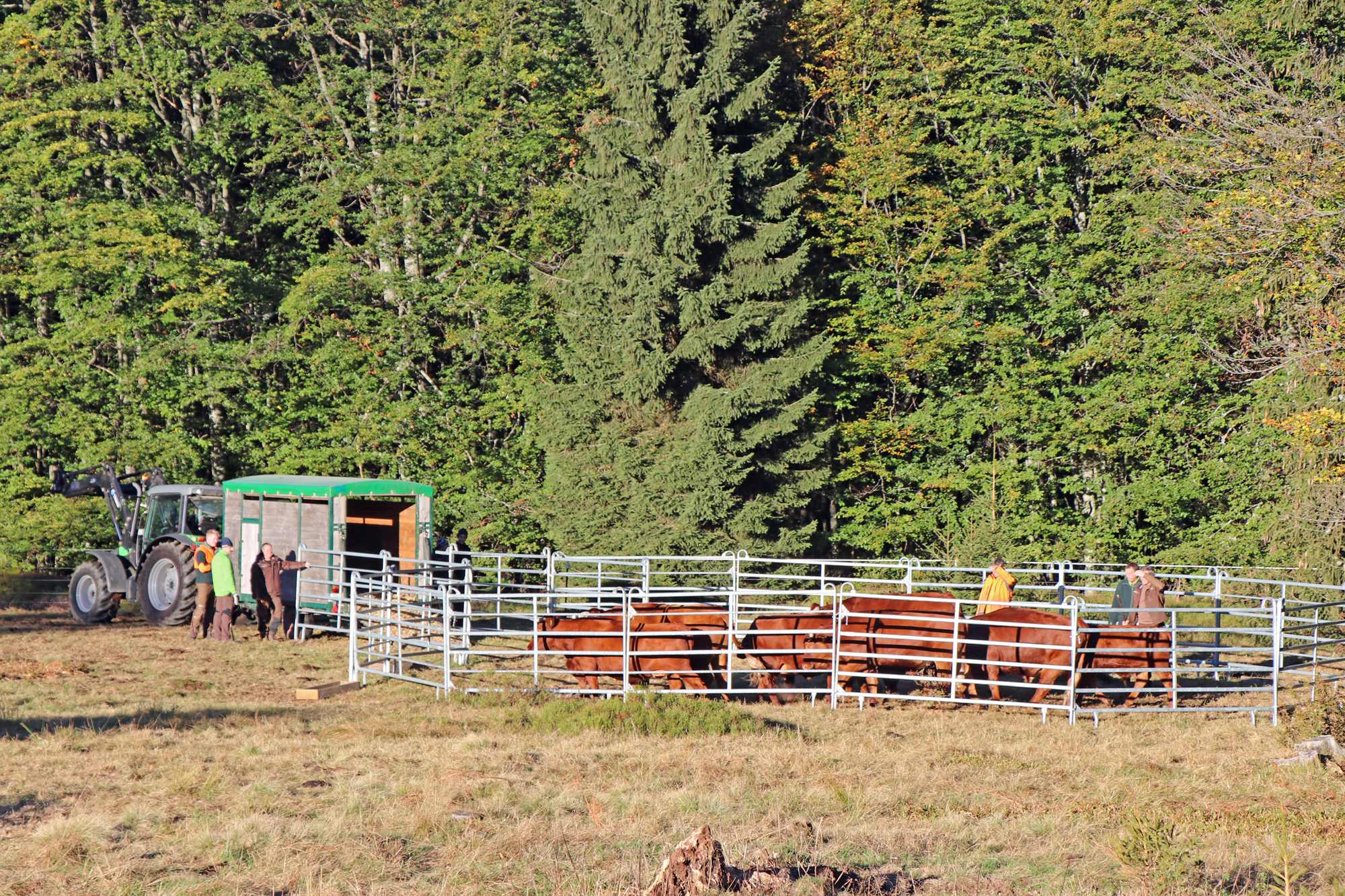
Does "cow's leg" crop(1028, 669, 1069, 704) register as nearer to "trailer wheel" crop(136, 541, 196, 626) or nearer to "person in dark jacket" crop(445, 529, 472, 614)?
"person in dark jacket" crop(445, 529, 472, 614)

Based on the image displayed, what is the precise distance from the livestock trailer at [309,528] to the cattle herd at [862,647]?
5.73 metres

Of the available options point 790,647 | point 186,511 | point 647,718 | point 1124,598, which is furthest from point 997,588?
point 186,511

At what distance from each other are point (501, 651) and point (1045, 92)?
2142 centimetres

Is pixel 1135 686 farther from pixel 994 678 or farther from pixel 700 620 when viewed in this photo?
pixel 700 620

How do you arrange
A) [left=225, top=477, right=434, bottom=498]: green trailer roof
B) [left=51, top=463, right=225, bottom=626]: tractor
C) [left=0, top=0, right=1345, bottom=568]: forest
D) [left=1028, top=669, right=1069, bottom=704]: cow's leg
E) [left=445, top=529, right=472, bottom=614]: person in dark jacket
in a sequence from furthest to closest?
[left=0, top=0, right=1345, bottom=568]: forest → [left=51, top=463, right=225, bottom=626]: tractor → [left=225, top=477, right=434, bottom=498]: green trailer roof → [left=445, top=529, right=472, bottom=614]: person in dark jacket → [left=1028, top=669, right=1069, bottom=704]: cow's leg

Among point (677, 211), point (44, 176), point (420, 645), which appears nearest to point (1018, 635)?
point (420, 645)

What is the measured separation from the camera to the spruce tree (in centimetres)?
2642

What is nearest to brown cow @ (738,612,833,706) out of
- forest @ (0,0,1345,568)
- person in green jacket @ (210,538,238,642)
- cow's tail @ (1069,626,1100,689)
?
cow's tail @ (1069,626,1100,689)

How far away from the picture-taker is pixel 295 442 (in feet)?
105

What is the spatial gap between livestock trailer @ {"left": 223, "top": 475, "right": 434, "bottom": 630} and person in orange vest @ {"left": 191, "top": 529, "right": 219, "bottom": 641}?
0.63 meters

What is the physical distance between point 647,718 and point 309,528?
31.8ft

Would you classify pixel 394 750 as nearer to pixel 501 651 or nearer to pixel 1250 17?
pixel 501 651

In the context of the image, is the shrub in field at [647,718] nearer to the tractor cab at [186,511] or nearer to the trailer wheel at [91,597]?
the tractor cab at [186,511]

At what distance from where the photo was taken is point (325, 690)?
14.3 m
